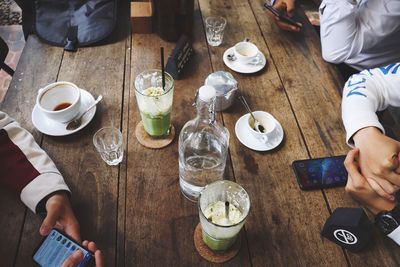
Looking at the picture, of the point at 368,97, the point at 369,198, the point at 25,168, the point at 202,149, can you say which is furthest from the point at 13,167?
the point at 368,97

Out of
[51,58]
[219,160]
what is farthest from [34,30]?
[219,160]

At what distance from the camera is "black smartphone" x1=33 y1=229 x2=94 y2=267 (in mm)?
607

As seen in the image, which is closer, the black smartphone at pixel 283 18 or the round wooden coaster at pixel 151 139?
the round wooden coaster at pixel 151 139

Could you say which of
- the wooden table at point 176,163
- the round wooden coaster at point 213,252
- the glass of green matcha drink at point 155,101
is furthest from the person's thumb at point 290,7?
the round wooden coaster at point 213,252

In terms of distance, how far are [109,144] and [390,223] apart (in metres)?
0.70

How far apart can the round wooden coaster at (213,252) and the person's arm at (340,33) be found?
77cm

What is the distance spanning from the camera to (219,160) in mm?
788

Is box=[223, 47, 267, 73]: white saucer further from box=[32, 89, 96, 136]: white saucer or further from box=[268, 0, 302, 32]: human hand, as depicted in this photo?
box=[32, 89, 96, 136]: white saucer

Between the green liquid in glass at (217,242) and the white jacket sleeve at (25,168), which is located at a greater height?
the white jacket sleeve at (25,168)

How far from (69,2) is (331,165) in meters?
1.11

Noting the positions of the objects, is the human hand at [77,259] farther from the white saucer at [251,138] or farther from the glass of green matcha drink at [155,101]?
the white saucer at [251,138]

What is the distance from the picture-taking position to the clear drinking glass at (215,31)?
1.17 metres

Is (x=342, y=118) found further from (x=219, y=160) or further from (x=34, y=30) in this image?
(x=34, y=30)

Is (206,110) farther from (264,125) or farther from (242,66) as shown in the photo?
(242,66)
